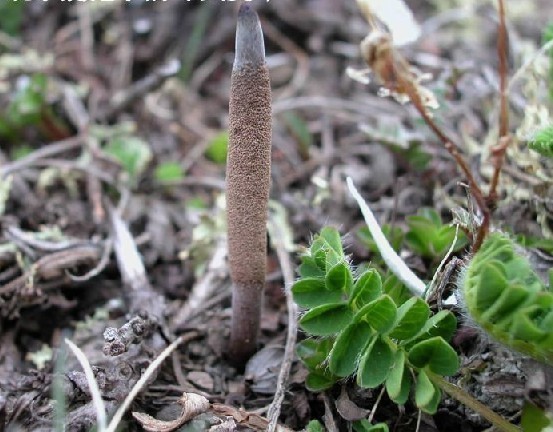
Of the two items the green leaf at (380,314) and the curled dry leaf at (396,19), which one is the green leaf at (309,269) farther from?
the curled dry leaf at (396,19)

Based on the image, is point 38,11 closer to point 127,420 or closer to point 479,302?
point 127,420

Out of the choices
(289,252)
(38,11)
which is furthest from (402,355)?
(38,11)

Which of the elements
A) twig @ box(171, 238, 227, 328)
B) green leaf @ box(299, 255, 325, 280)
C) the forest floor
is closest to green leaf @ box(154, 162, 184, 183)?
the forest floor

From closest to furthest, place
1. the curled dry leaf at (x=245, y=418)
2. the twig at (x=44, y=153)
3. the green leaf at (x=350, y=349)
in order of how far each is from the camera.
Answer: the green leaf at (x=350, y=349) → the curled dry leaf at (x=245, y=418) → the twig at (x=44, y=153)

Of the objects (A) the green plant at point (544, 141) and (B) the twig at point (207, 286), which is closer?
(A) the green plant at point (544, 141)

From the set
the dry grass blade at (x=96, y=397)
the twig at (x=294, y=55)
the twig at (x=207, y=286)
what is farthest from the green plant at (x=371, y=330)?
the twig at (x=294, y=55)

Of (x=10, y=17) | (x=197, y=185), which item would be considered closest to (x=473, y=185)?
(x=197, y=185)
